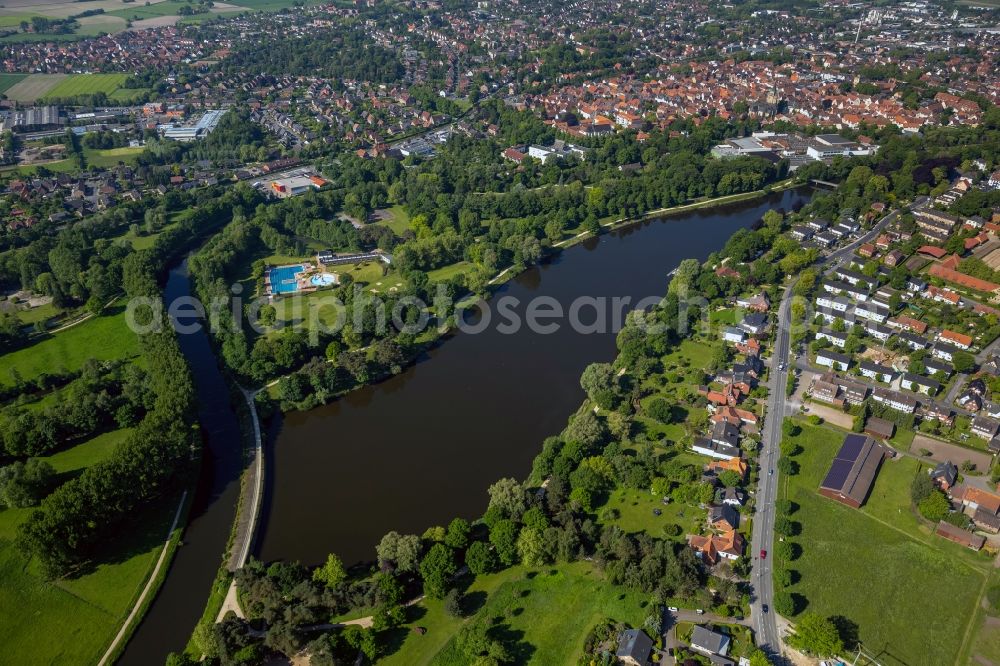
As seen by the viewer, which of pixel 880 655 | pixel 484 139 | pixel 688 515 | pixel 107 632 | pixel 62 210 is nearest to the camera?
pixel 880 655

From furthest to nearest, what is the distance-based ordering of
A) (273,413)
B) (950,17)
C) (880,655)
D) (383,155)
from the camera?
(950,17) → (383,155) → (273,413) → (880,655)

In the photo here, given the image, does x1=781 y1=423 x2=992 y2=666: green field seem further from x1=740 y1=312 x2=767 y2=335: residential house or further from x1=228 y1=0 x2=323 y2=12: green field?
x1=228 y1=0 x2=323 y2=12: green field

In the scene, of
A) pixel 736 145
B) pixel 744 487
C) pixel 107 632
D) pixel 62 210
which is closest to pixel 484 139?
pixel 736 145

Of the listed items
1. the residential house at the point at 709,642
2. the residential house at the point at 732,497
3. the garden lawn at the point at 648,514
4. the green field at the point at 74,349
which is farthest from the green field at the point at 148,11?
the residential house at the point at 709,642

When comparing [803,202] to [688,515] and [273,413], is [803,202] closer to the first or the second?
[688,515]

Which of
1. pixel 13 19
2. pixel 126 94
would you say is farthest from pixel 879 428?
pixel 13 19

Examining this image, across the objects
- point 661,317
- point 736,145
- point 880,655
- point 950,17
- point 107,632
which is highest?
point 950,17
